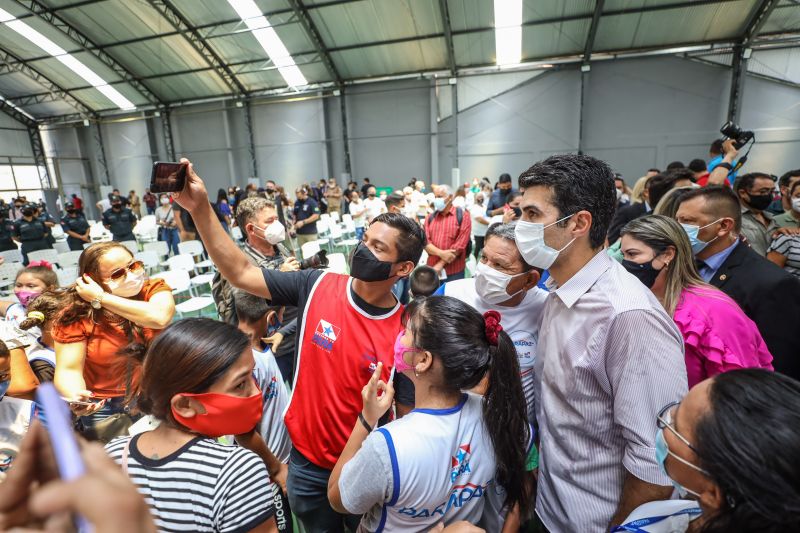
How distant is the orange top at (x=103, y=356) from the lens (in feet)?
6.44

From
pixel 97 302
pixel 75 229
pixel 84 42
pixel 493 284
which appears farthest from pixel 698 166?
pixel 84 42

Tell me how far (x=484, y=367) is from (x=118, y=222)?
9268 millimetres

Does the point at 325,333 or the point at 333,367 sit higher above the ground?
the point at 325,333

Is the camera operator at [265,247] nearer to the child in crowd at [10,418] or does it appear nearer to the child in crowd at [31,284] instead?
the child in crowd at [31,284]

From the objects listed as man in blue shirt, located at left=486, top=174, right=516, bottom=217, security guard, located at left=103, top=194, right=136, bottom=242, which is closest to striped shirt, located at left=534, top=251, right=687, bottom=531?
man in blue shirt, located at left=486, top=174, right=516, bottom=217

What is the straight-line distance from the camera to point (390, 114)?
15.6 meters

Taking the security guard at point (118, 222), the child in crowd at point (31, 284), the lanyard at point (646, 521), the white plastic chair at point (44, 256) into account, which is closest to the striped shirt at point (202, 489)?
the lanyard at point (646, 521)

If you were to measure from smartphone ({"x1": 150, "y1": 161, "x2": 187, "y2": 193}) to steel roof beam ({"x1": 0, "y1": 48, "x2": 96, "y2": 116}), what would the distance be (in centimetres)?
2174

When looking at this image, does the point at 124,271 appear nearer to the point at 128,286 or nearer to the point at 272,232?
the point at 128,286

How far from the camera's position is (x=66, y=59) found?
1519cm

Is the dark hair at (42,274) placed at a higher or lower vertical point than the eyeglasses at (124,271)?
lower

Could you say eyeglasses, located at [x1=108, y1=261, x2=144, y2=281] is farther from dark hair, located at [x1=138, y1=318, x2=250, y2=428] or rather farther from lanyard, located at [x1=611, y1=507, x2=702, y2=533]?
lanyard, located at [x1=611, y1=507, x2=702, y2=533]

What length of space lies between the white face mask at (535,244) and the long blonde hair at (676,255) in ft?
2.23

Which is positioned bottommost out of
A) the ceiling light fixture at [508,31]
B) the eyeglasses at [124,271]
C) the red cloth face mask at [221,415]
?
the red cloth face mask at [221,415]
